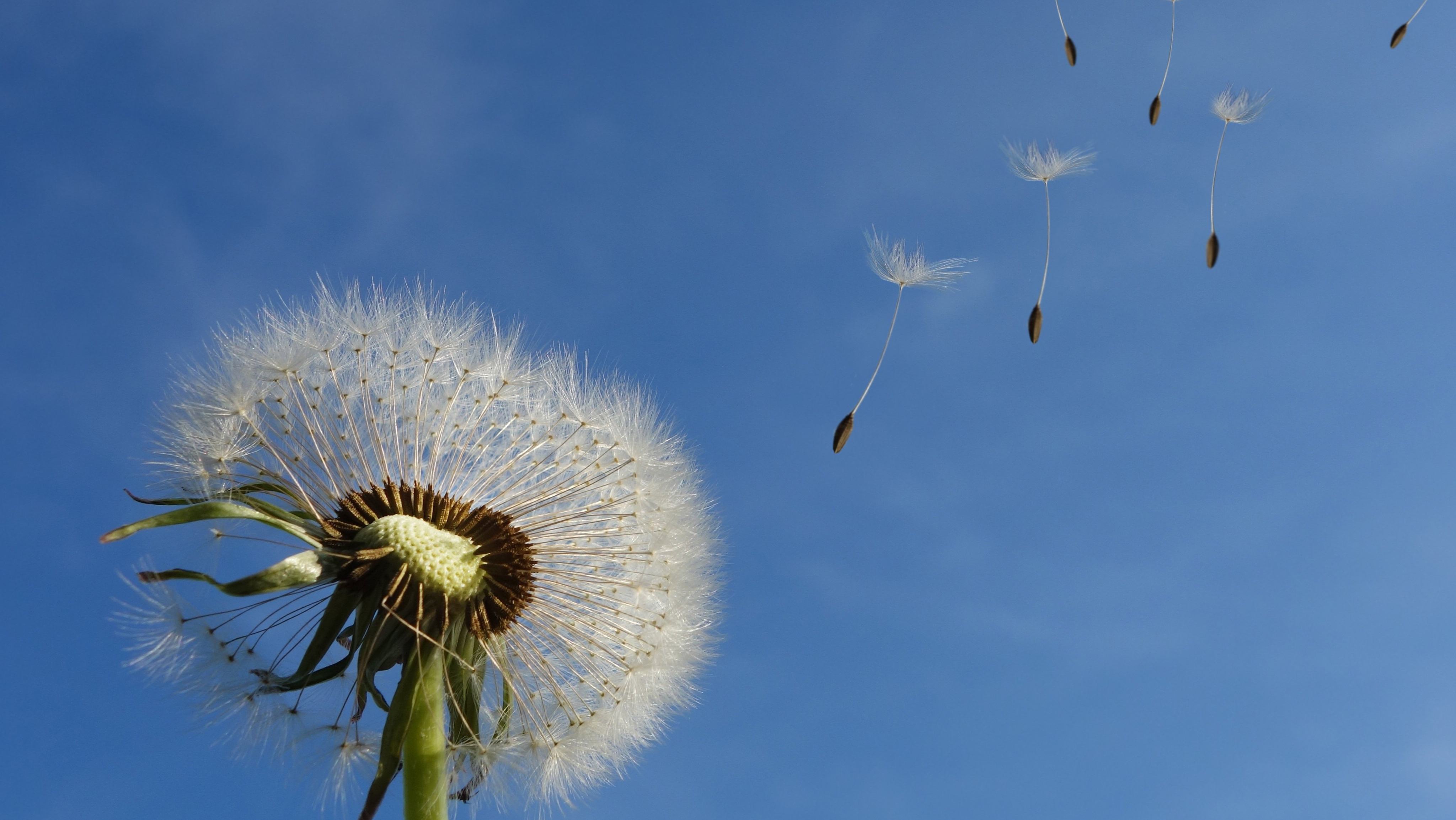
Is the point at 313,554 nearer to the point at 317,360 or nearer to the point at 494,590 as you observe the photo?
the point at 494,590

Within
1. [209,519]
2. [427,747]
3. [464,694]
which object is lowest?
[427,747]

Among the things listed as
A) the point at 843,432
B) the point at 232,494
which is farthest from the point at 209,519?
the point at 843,432

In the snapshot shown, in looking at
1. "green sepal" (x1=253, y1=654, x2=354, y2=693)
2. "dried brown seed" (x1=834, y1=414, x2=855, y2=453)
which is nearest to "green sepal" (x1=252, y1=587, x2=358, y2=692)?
"green sepal" (x1=253, y1=654, x2=354, y2=693)

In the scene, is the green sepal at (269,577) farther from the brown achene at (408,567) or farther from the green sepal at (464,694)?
the green sepal at (464,694)

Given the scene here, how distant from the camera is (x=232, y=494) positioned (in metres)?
6.45

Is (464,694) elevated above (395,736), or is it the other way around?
(464,694)

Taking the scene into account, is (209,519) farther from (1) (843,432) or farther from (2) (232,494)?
(1) (843,432)

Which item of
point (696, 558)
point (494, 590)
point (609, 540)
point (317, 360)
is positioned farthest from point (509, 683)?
point (317, 360)

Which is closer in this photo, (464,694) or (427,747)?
(427,747)

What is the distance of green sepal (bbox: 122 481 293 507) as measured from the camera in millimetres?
6230

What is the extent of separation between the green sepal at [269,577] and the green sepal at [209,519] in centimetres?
23

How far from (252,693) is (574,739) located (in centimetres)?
184

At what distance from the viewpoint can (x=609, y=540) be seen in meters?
7.68

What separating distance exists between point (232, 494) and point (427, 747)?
1.73 meters
